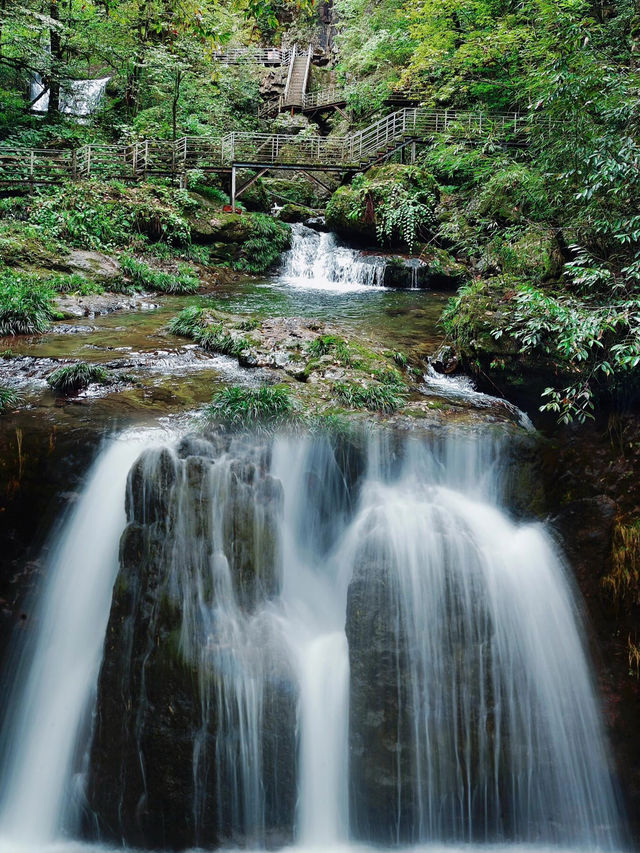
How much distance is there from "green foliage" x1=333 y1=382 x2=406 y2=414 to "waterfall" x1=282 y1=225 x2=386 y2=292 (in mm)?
7833

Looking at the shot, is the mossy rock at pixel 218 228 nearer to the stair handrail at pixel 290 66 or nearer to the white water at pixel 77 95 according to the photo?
the white water at pixel 77 95

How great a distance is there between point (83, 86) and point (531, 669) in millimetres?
28706

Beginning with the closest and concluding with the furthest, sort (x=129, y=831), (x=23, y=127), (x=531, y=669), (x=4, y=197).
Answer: (x=129, y=831), (x=531, y=669), (x=4, y=197), (x=23, y=127)

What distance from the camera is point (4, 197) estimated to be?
45.2 feet

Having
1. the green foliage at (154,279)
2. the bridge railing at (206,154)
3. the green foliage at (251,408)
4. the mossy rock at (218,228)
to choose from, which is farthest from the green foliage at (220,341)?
the mossy rock at (218,228)

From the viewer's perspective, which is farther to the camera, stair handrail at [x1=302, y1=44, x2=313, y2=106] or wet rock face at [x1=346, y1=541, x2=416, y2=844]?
stair handrail at [x1=302, y1=44, x2=313, y2=106]

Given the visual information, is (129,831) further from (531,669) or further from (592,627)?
(592,627)

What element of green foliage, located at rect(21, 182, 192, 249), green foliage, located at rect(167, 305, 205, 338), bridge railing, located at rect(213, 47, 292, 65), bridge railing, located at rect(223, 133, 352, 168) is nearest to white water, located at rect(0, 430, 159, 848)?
green foliage, located at rect(167, 305, 205, 338)

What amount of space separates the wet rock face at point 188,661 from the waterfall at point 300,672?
15mm

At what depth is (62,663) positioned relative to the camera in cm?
431

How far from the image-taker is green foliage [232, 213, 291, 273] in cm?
1510

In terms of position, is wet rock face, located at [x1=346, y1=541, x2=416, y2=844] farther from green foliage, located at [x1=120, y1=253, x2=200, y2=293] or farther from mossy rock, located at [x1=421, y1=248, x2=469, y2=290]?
mossy rock, located at [x1=421, y1=248, x2=469, y2=290]

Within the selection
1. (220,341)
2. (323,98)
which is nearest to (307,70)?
(323,98)

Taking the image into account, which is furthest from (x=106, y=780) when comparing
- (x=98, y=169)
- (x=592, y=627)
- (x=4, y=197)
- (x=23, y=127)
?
(x=23, y=127)
